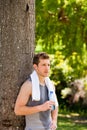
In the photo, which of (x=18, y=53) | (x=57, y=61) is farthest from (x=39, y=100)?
(x=57, y=61)

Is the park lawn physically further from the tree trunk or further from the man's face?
the man's face

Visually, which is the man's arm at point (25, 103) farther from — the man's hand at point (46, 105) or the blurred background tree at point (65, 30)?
the blurred background tree at point (65, 30)

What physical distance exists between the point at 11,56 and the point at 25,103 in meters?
0.53

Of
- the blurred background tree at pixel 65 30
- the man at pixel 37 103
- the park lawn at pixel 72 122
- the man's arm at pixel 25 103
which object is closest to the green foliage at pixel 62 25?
the blurred background tree at pixel 65 30

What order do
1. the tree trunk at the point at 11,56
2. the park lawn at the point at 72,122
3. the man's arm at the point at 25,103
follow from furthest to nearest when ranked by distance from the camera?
the park lawn at the point at 72,122 → the tree trunk at the point at 11,56 → the man's arm at the point at 25,103

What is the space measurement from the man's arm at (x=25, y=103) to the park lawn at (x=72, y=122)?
7.26 meters

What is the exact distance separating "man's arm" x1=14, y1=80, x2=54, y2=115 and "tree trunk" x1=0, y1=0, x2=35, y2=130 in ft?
0.61

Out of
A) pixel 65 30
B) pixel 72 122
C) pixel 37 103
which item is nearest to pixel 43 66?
pixel 37 103

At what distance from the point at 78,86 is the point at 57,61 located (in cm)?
119

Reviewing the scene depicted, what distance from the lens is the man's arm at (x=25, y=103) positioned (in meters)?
4.60

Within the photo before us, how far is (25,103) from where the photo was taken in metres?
4.63

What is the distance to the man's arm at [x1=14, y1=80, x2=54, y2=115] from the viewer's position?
4.60 m

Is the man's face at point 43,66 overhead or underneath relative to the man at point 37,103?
overhead

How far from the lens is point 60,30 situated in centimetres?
1239
